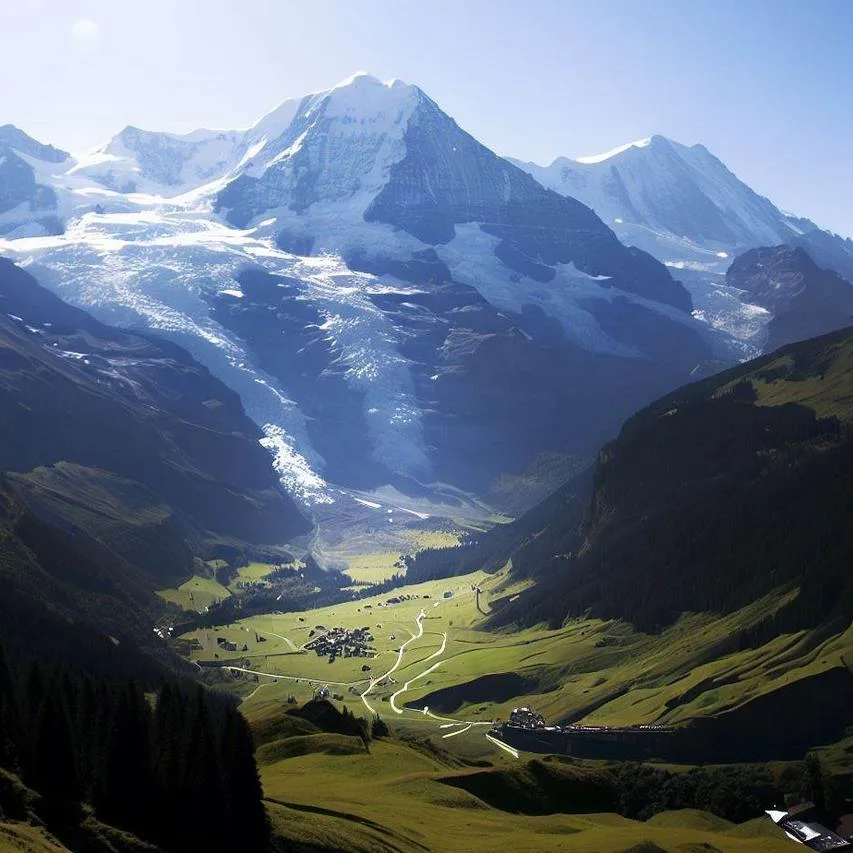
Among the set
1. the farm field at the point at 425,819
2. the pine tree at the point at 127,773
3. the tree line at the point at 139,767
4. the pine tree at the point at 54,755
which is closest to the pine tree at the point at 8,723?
the tree line at the point at 139,767

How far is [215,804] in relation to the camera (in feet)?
353

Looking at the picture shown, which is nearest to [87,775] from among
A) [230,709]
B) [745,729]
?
[230,709]

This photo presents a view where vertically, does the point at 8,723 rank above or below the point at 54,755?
above

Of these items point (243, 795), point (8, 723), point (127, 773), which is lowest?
point (243, 795)

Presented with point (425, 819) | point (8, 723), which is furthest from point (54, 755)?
point (425, 819)

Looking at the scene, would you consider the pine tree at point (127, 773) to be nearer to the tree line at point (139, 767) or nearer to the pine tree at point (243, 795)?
the tree line at point (139, 767)

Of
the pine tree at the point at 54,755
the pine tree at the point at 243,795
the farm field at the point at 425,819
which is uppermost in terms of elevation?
the pine tree at the point at 54,755

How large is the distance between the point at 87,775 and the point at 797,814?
88.1m

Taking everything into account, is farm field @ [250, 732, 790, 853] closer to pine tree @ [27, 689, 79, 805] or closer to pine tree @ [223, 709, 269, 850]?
pine tree @ [223, 709, 269, 850]

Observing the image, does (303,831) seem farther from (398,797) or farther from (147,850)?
(398,797)

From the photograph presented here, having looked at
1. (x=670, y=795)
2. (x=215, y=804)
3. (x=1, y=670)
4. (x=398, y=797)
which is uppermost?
(x=1, y=670)

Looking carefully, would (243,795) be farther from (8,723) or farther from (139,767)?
(8,723)

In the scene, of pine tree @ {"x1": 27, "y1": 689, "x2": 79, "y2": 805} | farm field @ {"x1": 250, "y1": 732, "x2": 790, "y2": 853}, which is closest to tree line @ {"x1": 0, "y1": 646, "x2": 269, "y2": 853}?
pine tree @ {"x1": 27, "y1": 689, "x2": 79, "y2": 805}

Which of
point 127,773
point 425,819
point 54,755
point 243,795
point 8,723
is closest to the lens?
point 54,755
